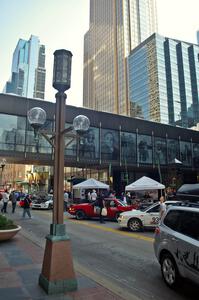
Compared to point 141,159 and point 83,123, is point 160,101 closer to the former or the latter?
point 141,159

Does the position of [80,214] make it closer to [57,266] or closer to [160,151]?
[57,266]

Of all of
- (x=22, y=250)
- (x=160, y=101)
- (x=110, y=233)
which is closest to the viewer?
(x=22, y=250)

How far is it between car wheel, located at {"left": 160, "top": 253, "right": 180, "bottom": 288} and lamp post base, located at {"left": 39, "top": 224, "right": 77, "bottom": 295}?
1986 millimetres

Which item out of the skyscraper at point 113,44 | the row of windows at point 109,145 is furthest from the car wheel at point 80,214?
the skyscraper at point 113,44

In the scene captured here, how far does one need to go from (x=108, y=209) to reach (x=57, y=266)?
12.5 meters

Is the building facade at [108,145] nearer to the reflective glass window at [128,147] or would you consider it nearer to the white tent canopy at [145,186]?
the reflective glass window at [128,147]

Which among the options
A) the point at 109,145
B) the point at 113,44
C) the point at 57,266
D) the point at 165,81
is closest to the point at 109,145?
the point at 109,145

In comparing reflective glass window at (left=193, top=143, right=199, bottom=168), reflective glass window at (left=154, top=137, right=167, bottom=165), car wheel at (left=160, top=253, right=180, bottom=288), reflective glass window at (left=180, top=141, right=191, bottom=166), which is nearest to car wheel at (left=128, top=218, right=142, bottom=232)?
car wheel at (left=160, top=253, right=180, bottom=288)

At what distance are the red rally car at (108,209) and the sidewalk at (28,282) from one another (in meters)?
Result: 9.18

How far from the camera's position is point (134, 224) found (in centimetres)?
1308

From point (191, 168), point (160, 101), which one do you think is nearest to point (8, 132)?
point (191, 168)

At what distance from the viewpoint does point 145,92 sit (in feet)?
394

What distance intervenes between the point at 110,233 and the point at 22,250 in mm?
4934

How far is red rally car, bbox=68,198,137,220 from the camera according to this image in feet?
55.6
